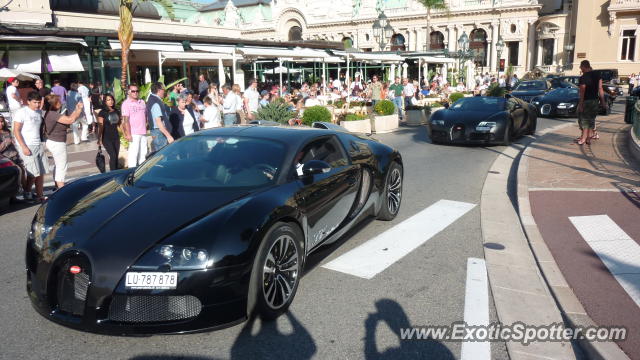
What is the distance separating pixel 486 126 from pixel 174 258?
10.9 m

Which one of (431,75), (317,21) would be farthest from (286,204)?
(317,21)

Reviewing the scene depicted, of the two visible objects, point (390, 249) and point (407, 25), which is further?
point (407, 25)

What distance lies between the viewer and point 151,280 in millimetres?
3139

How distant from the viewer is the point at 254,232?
11.6 ft

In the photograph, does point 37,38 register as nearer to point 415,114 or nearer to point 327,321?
point 415,114

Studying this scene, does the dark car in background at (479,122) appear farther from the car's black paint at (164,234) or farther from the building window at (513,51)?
the building window at (513,51)

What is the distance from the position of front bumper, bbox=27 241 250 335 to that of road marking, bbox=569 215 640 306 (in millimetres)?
3262

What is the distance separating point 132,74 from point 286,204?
21.8 meters

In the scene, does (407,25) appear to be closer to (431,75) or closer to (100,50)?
(431,75)

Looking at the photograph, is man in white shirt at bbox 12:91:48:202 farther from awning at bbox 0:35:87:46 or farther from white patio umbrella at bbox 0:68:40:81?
awning at bbox 0:35:87:46

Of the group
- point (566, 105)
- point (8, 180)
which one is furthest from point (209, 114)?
point (566, 105)

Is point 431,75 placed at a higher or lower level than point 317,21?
lower

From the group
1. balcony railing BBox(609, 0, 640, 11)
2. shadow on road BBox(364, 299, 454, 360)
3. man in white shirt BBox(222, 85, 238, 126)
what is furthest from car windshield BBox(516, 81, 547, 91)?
balcony railing BBox(609, 0, 640, 11)

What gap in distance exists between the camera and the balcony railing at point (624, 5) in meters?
54.7
